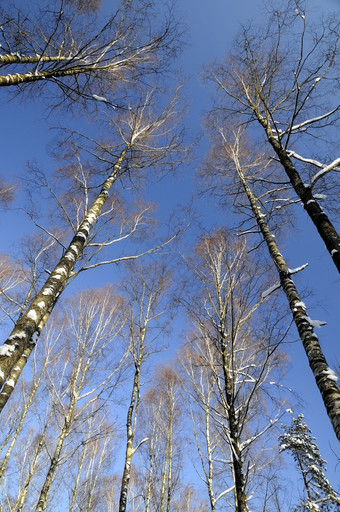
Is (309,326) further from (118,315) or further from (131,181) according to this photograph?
(118,315)

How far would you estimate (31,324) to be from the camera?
2.98 m

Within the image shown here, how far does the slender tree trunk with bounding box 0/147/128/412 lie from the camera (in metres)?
2.60

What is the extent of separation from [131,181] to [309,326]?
227 inches

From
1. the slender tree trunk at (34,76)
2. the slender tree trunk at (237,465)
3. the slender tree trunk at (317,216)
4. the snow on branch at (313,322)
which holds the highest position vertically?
the slender tree trunk at (34,76)

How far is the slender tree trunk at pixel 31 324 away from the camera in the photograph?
2.60 meters

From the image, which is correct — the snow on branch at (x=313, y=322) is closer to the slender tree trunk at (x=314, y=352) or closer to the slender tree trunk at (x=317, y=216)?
the slender tree trunk at (x=314, y=352)

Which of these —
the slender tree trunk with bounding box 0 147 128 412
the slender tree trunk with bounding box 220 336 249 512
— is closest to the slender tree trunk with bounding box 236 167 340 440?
the slender tree trunk with bounding box 220 336 249 512

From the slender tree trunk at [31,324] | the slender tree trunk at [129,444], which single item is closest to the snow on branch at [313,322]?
the slender tree trunk at [31,324]

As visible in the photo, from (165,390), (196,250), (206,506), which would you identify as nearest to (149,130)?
(196,250)

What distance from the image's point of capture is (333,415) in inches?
88.5

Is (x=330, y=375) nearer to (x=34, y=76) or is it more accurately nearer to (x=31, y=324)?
(x=31, y=324)

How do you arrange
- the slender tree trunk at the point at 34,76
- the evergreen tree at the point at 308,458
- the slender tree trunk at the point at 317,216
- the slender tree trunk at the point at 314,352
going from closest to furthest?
1. the slender tree trunk at the point at 314,352
2. the slender tree trunk at the point at 317,216
3. the slender tree trunk at the point at 34,76
4. the evergreen tree at the point at 308,458

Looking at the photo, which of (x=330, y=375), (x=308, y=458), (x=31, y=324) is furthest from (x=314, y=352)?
(x=308, y=458)

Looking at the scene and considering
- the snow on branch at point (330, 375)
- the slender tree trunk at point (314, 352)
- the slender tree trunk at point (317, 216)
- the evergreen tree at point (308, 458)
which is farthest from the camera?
the evergreen tree at point (308, 458)
